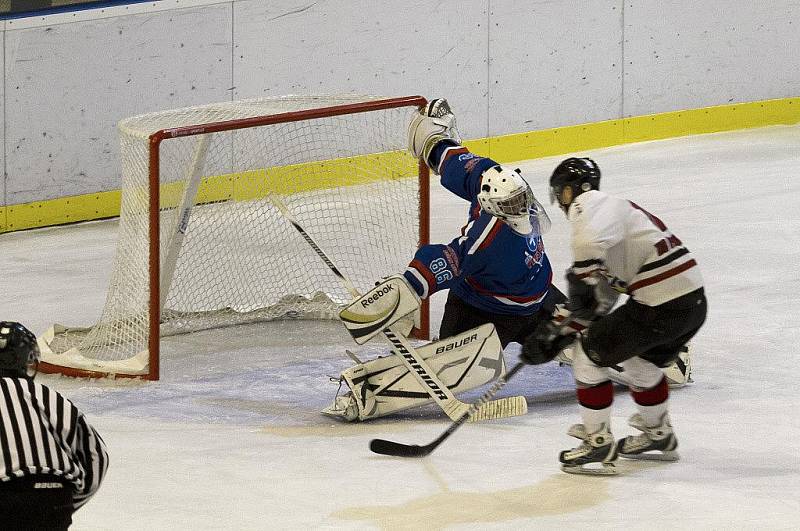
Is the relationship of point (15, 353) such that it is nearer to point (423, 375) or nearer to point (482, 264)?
point (423, 375)

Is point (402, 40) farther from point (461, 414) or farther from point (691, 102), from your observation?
point (461, 414)

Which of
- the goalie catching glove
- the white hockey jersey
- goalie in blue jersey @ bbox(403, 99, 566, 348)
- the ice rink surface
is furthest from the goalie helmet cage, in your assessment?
the white hockey jersey

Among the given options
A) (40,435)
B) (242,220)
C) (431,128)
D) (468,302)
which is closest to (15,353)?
(40,435)

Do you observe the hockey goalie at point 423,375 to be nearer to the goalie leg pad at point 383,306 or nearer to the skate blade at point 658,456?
the goalie leg pad at point 383,306

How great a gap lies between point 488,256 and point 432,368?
0.40 meters

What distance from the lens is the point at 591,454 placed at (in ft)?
13.9

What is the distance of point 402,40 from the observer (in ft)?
29.2

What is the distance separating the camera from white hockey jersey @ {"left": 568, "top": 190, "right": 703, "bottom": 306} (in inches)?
156

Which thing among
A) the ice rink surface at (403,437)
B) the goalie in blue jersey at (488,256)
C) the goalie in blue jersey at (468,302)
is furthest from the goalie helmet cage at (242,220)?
the goalie in blue jersey at (468,302)

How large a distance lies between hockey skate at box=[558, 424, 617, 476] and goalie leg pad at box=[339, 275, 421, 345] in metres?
0.72

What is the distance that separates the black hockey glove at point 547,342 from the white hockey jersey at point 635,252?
0.20 meters

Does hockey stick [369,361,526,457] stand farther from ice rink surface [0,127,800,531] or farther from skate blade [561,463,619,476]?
skate blade [561,463,619,476]

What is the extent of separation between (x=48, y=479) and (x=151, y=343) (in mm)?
2516

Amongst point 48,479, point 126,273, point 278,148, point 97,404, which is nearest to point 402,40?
point 278,148
